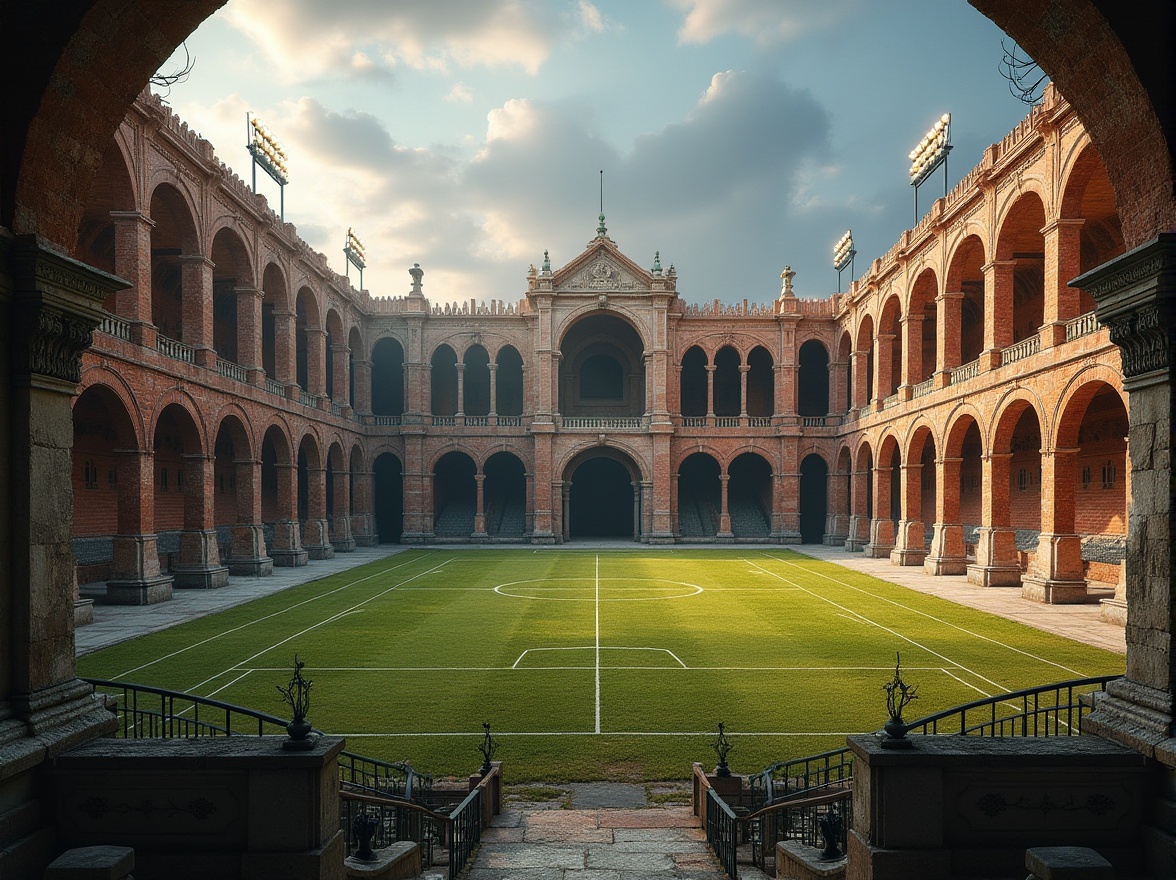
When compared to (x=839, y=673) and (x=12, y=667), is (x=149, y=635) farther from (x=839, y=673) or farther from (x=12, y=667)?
(x=839, y=673)

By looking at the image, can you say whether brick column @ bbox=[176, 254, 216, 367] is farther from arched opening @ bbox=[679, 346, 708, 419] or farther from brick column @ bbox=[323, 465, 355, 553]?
arched opening @ bbox=[679, 346, 708, 419]

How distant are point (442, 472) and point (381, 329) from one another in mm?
9941

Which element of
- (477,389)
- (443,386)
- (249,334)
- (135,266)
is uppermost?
(135,266)

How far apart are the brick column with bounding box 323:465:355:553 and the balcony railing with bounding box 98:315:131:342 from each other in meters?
19.9

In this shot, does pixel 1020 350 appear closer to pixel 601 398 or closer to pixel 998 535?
pixel 998 535

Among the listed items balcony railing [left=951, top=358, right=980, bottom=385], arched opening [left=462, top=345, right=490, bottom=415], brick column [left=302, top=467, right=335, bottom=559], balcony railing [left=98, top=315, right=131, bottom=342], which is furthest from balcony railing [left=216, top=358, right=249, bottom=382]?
balcony railing [left=951, top=358, right=980, bottom=385]

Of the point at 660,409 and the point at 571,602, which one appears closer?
the point at 571,602

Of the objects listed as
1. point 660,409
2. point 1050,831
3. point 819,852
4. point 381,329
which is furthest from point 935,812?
point 381,329

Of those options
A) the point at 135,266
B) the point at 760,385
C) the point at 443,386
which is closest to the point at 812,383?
the point at 760,385

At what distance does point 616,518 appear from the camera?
177 ft

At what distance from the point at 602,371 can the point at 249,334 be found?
26.1 meters

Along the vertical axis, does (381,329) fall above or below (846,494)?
above

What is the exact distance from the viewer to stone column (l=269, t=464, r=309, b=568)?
33562 millimetres

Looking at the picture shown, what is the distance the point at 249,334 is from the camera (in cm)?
3070
